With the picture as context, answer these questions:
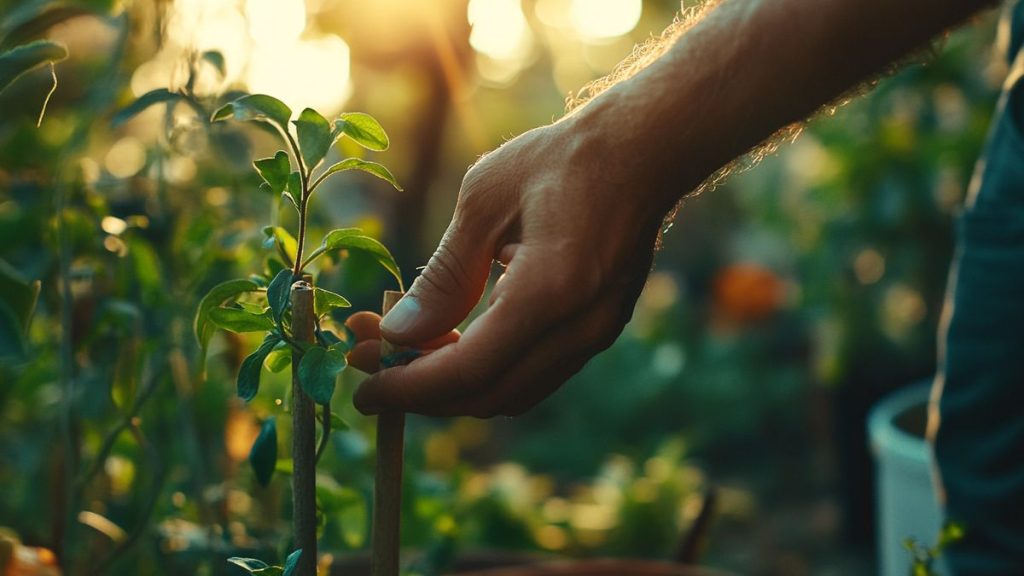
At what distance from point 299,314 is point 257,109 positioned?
0.49 feet

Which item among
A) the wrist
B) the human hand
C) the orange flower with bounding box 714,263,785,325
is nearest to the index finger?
the human hand

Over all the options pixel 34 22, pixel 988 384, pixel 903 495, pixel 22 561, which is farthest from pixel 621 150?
pixel 903 495

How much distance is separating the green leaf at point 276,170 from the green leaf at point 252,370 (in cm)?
11

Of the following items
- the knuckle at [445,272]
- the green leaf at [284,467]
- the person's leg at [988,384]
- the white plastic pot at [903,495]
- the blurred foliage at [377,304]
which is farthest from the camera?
the white plastic pot at [903,495]

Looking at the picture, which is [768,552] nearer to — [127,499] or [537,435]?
[537,435]

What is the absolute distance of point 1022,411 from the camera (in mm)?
1441

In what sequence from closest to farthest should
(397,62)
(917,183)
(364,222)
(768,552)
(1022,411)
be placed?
(364,222) → (1022,411) → (917,183) → (768,552) → (397,62)

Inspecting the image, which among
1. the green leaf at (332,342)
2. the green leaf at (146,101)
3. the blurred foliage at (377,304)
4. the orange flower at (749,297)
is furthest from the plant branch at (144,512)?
the orange flower at (749,297)

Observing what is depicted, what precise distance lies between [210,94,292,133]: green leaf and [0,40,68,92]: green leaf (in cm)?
12

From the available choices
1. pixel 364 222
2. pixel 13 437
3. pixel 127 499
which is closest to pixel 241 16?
pixel 364 222

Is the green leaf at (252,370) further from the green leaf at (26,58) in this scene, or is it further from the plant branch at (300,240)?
the green leaf at (26,58)

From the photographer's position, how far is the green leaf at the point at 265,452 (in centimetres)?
71

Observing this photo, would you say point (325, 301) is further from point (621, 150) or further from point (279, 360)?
point (621, 150)

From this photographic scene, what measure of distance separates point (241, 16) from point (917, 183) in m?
2.07
